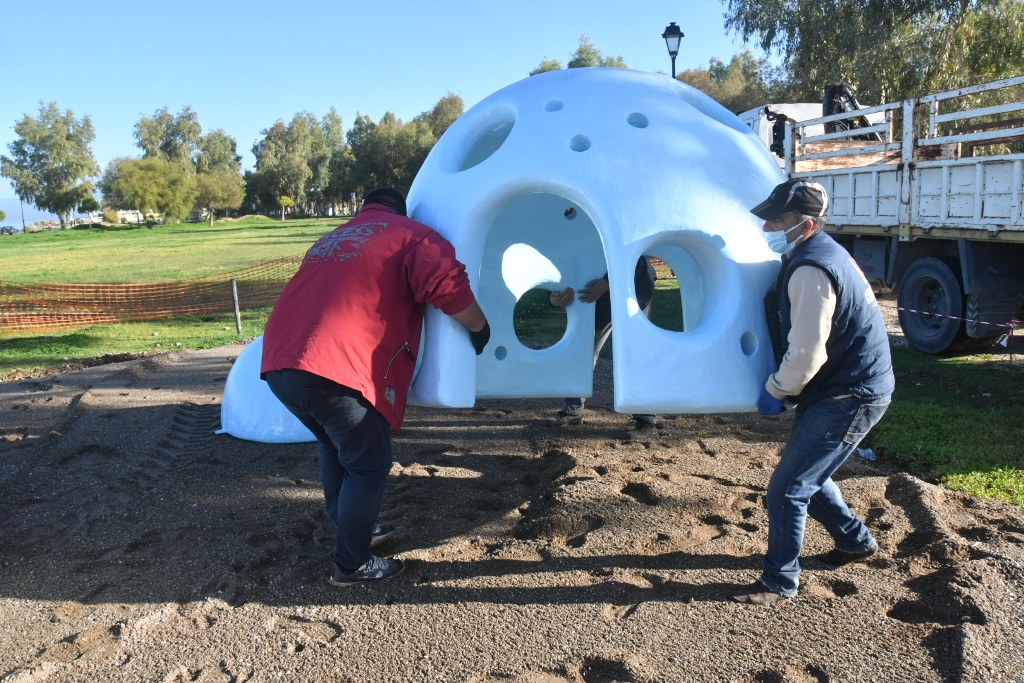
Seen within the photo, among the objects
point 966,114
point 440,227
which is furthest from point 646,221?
point 966,114

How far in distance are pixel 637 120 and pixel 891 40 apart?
69.5ft

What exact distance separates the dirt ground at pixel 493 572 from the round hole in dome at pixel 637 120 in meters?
2.05

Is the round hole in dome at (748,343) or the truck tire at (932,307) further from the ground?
the round hole in dome at (748,343)

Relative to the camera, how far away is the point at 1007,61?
19906 mm

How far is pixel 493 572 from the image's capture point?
3.76m

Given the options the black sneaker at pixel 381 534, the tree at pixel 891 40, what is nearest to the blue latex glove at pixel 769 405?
the black sneaker at pixel 381 534

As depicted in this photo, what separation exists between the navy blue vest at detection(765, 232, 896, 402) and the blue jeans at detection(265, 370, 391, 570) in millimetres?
1794

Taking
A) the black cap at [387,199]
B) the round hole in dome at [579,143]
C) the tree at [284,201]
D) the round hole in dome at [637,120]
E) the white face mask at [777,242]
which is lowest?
the white face mask at [777,242]

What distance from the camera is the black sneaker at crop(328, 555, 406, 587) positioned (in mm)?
3617

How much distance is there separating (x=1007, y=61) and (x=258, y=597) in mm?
22727

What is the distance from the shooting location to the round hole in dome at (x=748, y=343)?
3764 mm

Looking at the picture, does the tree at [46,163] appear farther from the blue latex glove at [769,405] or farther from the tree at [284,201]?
the blue latex glove at [769,405]

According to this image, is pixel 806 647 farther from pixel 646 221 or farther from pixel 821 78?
pixel 821 78

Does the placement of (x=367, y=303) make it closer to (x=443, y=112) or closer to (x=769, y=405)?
(x=769, y=405)
